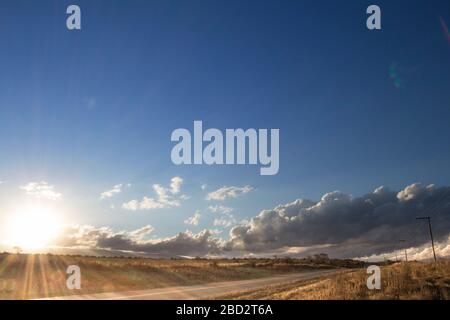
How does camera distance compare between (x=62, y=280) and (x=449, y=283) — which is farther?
(x=62, y=280)

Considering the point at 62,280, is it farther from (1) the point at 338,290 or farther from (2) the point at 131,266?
(1) the point at 338,290

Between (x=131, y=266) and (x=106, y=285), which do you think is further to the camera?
(x=131, y=266)
